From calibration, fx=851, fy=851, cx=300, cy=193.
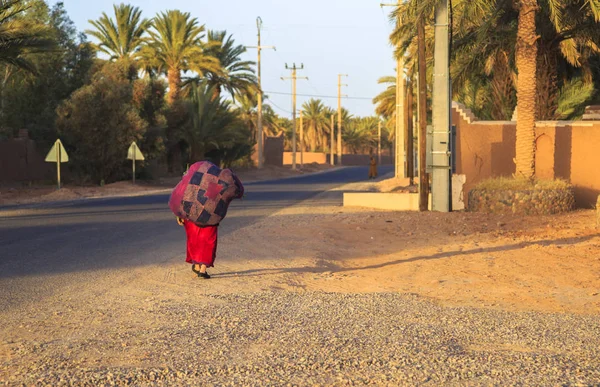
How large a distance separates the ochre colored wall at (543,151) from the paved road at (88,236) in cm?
581

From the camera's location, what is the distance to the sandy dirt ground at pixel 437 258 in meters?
10.4

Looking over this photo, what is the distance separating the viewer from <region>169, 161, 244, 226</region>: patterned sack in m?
10.5

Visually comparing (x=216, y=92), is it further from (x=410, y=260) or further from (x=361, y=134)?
(x=361, y=134)

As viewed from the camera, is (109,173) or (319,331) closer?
(319,331)

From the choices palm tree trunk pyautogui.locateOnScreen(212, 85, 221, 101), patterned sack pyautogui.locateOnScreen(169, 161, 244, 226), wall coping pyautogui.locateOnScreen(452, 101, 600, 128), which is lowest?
patterned sack pyautogui.locateOnScreen(169, 161, 244, 226)

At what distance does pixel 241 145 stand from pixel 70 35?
52.5 ft

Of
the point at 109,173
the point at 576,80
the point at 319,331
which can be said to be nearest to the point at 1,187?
the point at 109,173

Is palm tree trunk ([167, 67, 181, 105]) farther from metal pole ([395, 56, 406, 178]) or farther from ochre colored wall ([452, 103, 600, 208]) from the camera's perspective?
ochre colored wall ([452, 103, 600, 208])

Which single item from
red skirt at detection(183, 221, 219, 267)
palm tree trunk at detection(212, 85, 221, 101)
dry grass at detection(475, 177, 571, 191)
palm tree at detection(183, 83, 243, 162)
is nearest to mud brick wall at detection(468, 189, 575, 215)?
dry grass at detection(475, 177, 571, 191)

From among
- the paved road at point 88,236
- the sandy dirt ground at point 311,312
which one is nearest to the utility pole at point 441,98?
the paved road at point 88,236

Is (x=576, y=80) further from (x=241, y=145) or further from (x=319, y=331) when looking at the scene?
(x=241, y=145)

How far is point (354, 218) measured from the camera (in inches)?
829

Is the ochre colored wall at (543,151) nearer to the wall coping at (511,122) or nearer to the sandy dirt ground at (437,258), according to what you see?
the wall coping at (511,122)

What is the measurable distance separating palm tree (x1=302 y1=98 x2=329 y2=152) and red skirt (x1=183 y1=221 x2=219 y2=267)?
338 feet
